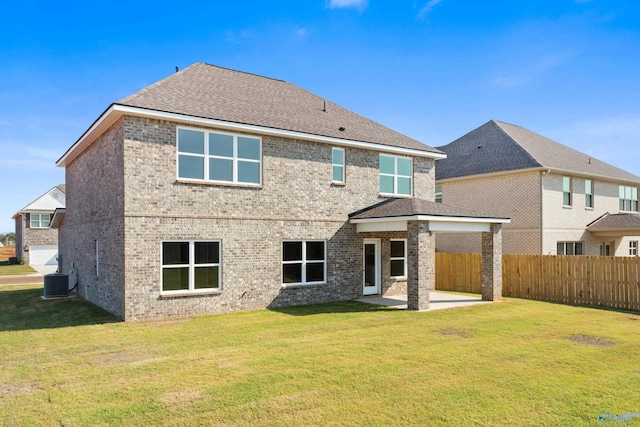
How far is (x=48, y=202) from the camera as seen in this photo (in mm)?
43938

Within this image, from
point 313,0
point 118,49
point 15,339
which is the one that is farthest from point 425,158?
point 15,339

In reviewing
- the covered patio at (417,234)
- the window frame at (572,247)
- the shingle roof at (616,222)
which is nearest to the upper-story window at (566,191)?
the window frame at (572,247)

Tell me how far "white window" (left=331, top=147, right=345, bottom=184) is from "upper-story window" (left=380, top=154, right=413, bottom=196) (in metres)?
2.01

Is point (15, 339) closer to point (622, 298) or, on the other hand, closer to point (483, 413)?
point (483, 413)

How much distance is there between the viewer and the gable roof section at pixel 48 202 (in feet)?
139

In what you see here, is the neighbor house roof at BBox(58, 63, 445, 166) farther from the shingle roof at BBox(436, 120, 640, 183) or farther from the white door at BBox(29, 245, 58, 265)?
the white door at BBox(29, 245, 58, 265)

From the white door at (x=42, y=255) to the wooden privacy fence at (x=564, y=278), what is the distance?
39235mm

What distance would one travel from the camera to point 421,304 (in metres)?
14.5

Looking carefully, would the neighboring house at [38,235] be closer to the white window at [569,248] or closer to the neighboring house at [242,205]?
the neighboring house at [242,205]

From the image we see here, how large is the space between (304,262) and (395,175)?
18.8ft

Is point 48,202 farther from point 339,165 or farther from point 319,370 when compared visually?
point 319,370

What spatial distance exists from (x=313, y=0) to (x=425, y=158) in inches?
345

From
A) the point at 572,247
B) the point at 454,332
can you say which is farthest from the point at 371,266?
the point at 572,247

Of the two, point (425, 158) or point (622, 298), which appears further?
point (425, 158)
